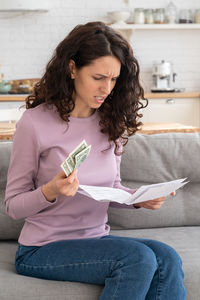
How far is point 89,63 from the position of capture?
6.40ft

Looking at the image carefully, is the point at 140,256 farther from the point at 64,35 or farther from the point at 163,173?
the point at 64,35

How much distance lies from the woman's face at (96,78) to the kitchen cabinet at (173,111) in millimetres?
3875

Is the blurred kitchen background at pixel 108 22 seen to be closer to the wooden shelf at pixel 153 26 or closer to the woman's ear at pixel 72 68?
the wooden shelf at pixel 153 26

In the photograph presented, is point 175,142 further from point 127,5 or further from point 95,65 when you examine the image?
point 127,5

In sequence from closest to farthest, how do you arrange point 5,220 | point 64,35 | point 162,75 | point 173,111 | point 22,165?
point 22,165, point 5,220, point 173,111, point 162,75, point 64,35

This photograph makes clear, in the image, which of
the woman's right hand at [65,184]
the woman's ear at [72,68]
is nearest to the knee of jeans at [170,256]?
the woman's right hand at [65,184]

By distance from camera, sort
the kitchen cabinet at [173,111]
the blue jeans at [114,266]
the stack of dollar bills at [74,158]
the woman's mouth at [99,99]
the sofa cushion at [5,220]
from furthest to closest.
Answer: the kitchen cabinet at [173,111] < the sofa cushion at [5,220] < the woman's mouth at [99,99] < the blue jeans at [114,266] < the stack of dollar bills at [74,158]

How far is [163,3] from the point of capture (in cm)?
639

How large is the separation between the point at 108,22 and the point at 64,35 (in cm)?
53

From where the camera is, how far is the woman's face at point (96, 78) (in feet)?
6.38

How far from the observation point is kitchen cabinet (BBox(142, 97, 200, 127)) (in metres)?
5.88

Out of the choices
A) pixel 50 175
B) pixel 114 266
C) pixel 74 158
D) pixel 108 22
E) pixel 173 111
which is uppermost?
pixel 74 158

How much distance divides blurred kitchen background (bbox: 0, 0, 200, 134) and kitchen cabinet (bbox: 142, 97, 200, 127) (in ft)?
0.20

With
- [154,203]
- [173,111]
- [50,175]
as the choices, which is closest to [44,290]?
[50,175]
